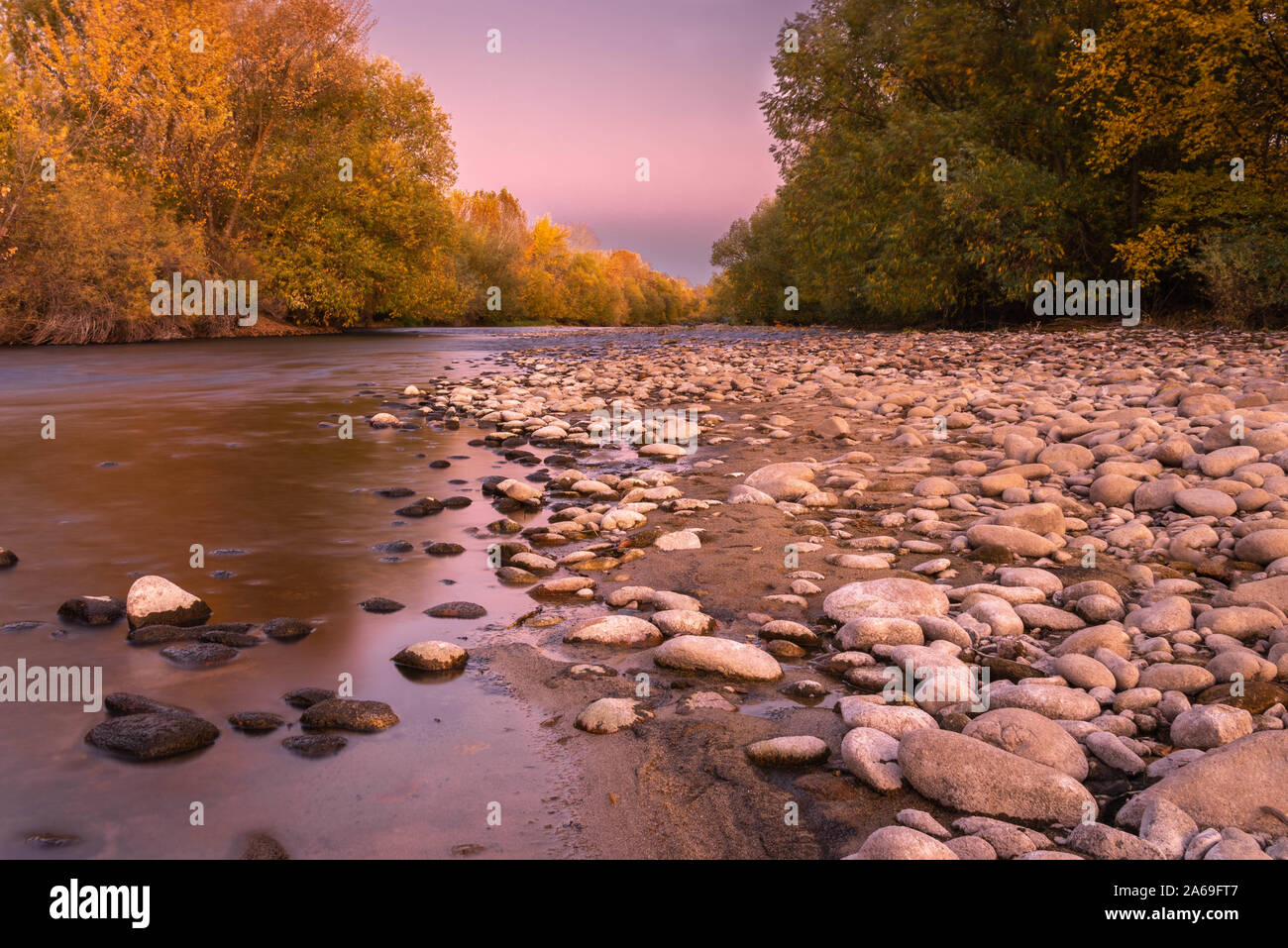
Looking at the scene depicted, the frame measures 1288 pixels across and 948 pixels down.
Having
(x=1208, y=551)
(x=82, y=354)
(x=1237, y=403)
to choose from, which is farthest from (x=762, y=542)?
(x=82, y=354)

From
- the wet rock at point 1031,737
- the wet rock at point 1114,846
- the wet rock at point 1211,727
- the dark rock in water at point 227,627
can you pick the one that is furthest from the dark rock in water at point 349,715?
the wet rock at point 1211,727

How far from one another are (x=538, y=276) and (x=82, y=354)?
51.5 metres

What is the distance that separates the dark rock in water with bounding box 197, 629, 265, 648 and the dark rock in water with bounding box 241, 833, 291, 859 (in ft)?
4.97

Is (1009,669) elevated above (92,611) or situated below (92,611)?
below

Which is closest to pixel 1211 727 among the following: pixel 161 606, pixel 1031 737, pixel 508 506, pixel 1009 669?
pixel 1031 737

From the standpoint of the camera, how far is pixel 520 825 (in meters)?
2.40

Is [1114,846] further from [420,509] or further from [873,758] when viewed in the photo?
[420,509]

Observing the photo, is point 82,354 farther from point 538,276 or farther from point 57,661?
point 538,276

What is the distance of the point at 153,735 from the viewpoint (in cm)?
280

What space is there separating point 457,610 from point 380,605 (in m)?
0.42

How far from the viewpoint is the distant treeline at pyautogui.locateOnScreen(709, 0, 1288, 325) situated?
681 inches

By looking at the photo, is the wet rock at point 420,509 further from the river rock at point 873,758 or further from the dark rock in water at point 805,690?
the river rock at point 873,758

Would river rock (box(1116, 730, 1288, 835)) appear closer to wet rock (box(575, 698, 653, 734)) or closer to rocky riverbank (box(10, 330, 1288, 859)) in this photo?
rocky riverbank (box(10, 330, 1288, 859))

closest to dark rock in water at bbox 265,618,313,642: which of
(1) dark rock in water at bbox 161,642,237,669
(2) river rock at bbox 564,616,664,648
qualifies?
(1) dark rock in water at bbox 161,642,237,669
